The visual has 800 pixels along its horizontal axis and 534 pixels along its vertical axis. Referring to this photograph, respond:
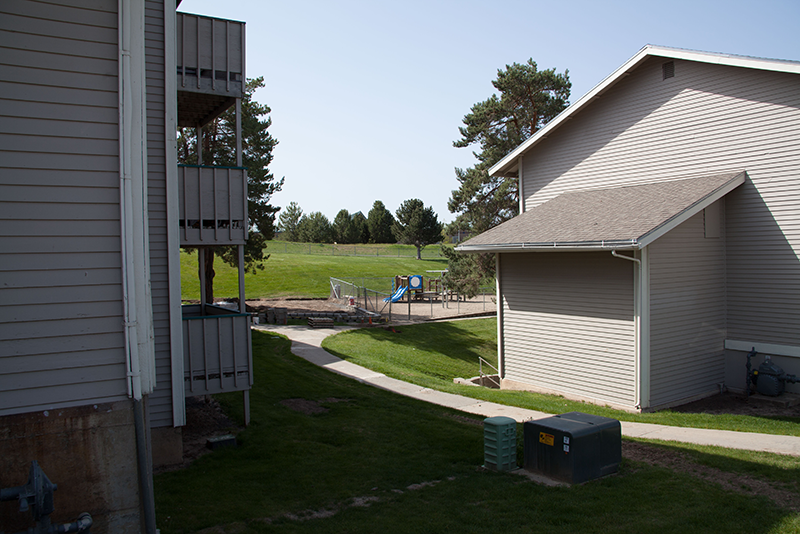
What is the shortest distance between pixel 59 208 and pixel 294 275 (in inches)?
1632

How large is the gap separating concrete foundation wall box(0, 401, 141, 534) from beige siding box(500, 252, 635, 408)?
11883 mm

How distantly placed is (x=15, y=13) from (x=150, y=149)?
10.5 ft

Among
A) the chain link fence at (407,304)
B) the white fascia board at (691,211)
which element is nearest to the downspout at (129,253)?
the white fascia board at (691,211)

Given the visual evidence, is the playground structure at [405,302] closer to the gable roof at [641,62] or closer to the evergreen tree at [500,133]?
the evergreen tree at [500,133]

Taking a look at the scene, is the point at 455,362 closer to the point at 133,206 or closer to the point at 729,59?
the point at 729,59

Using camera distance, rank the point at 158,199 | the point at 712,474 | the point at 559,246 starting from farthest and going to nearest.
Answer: the point at 559,246 → the point at 158,199 → the point at 712,474

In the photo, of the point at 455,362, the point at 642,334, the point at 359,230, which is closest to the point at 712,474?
the point at 642,334

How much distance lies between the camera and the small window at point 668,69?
15.6 m

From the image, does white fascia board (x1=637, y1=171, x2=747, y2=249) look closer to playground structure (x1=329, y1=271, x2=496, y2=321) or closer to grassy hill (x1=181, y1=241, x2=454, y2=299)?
playground structure (x1=329, y1=271, x2=496, y2=321)

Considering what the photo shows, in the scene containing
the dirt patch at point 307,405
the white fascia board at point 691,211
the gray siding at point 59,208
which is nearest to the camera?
the gray siding at point 59,208

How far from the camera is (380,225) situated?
3814 inches

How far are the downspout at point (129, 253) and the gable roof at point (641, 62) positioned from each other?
14251 millimetres

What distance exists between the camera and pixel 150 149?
27.9 feet

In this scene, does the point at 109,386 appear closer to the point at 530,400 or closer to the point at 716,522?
the point at 716,522
